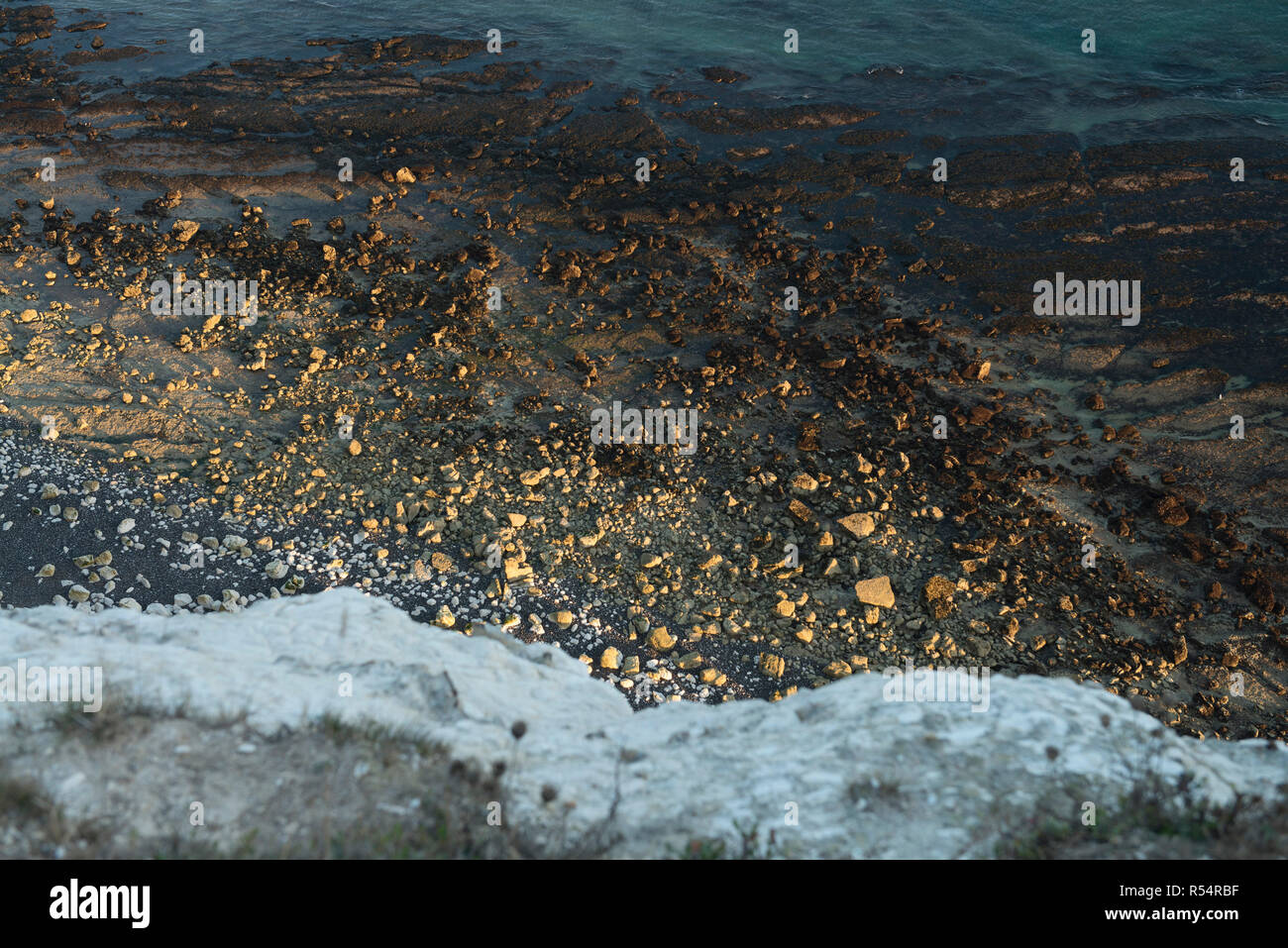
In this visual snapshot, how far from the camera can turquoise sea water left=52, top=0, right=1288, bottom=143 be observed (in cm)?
2377

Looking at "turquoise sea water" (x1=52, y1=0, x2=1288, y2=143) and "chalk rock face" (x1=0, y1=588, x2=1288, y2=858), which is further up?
"turquoise sea water" (x1=52, y1=0, x2=1288, y2=143)

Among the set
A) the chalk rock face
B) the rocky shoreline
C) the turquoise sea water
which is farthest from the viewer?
the turquoise sea water

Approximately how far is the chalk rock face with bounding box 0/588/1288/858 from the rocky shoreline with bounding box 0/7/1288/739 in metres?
2.60

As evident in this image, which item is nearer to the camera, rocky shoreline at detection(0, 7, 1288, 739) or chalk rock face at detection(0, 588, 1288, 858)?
chalk rock face at detection(0, 588, 1288, 858)

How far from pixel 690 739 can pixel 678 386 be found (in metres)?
8.18

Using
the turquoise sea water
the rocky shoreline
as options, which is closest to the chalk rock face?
the rocky shoreline

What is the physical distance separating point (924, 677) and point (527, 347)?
9.86 metres

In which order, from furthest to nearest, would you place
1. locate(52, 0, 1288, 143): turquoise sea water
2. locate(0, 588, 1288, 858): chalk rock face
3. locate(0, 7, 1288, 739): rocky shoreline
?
locate(52, 0, 1288, 143): turquoise sea water < locate(0, 7, 1288, 739): rocky shoreline < locate(0, 588, 1288, 858): chalk rock face

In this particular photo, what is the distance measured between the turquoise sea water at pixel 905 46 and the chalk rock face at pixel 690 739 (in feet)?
66.9

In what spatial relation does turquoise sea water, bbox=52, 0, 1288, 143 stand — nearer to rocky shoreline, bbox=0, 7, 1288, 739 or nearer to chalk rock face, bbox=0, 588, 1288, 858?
rocky shoreline, bbox=0, 7, 1288, 739

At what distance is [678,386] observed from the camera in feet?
47.3

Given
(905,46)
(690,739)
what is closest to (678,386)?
(690,739)
